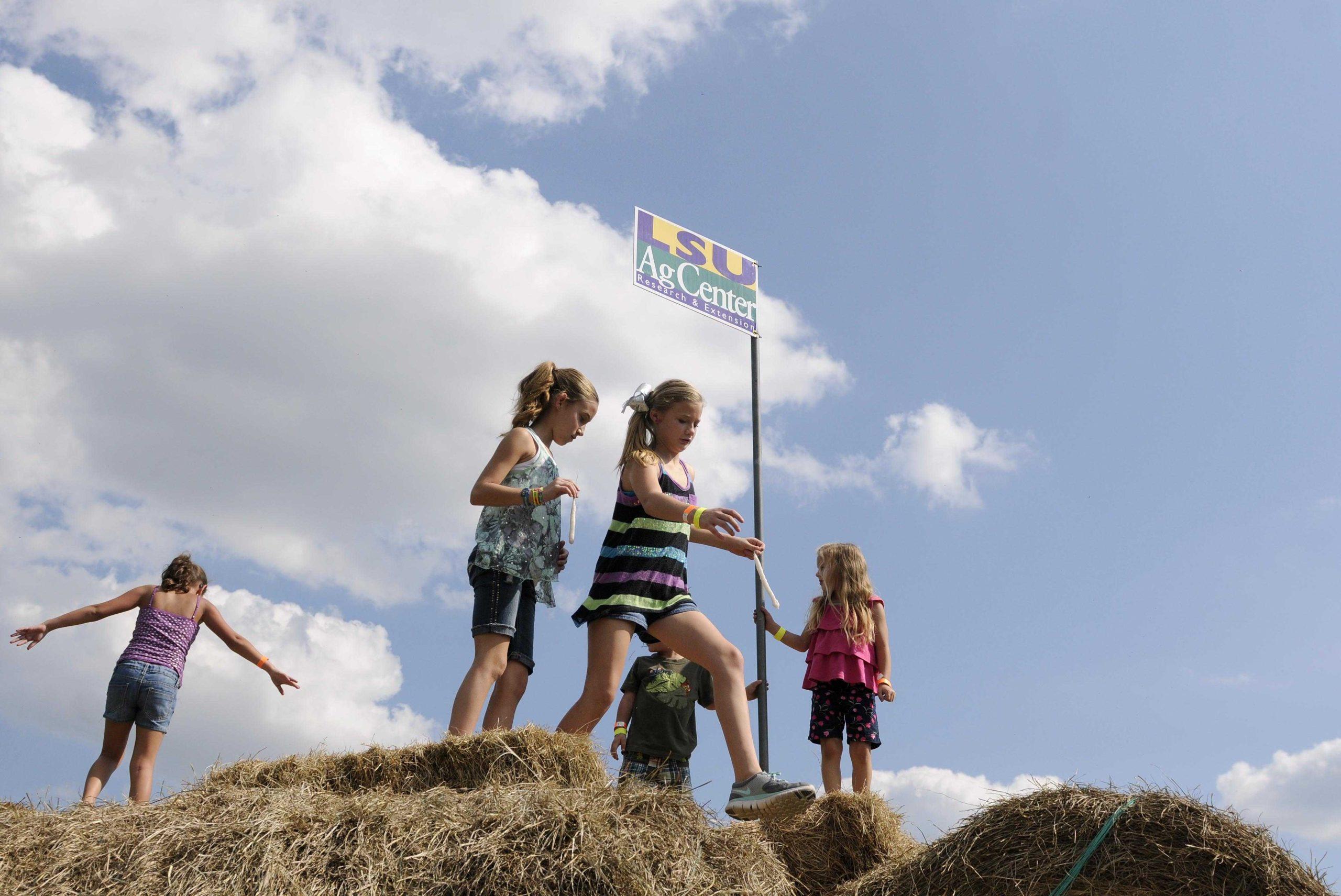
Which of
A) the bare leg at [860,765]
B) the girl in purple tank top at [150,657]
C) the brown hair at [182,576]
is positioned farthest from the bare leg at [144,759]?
the bare leg at [860,765]

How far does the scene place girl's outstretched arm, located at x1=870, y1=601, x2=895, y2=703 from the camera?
6746 mm

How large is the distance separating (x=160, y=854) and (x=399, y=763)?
1126 mm

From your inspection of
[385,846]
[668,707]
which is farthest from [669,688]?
[385,846]

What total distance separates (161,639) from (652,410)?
11.0 feet

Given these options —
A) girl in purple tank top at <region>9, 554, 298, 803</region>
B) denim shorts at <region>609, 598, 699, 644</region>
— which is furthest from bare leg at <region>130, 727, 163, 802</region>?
denim shorts at <region>609, 598, 699, 644</region>

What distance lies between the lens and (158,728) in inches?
248

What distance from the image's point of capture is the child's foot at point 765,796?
4.13 meters

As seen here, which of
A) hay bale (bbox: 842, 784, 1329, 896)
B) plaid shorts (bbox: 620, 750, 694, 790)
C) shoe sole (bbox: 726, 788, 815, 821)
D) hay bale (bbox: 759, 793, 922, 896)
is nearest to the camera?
hay bale (bbox: 842, 784, 1329, 896)

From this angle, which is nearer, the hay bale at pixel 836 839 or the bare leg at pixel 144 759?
the hay bale at pixel 836 839

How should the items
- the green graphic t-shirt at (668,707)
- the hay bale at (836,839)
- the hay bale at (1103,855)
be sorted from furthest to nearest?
the green graphic t-shirt at (668,707) → the hay bale at (836,839) → the hay bale at (1103,855)

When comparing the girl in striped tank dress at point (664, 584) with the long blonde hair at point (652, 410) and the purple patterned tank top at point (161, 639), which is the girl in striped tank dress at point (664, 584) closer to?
the long blonde hair at point (652, 410)

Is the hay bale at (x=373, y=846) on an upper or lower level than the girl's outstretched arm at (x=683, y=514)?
lower

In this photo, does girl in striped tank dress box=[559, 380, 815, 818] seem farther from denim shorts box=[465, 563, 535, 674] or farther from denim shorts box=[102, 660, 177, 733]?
denim shorts box=[102, 660, 177, 733]

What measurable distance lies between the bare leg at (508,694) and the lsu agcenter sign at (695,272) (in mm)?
3304
